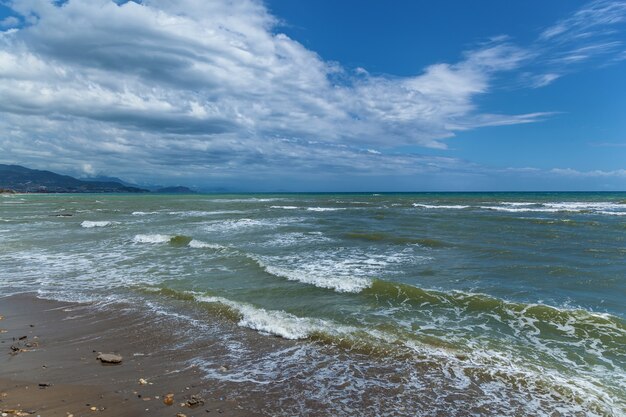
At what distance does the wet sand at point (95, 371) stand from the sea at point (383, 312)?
52cm

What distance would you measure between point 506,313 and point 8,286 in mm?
15614

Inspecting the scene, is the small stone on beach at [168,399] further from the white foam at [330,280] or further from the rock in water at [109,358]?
the white foam at [330,280]

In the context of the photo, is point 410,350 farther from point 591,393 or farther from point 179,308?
point 179,308

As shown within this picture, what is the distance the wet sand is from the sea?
525 mm

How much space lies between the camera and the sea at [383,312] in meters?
6.32

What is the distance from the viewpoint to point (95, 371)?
6.95 m

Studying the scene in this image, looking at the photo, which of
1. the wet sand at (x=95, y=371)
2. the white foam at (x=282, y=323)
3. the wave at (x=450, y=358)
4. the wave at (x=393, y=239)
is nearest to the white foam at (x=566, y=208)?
the wave at (x=393, y=239)

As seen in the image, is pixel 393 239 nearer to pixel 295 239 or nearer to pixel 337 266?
pixel 295 239

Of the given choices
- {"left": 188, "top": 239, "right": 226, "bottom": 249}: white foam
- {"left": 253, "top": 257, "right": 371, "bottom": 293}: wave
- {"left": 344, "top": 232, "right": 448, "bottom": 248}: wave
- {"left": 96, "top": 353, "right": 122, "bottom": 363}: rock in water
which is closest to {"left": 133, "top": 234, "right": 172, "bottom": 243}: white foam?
{"left": 188, "top": 239, "right": 226, "bottom": 249}: white foam

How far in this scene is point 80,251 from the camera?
66.1 ft

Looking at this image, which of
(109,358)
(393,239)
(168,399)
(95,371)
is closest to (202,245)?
(393,239)

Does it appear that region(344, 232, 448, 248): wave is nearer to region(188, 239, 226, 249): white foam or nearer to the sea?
the sea

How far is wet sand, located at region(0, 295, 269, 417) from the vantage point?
5715 mm

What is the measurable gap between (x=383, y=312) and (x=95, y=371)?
21.8 feet
